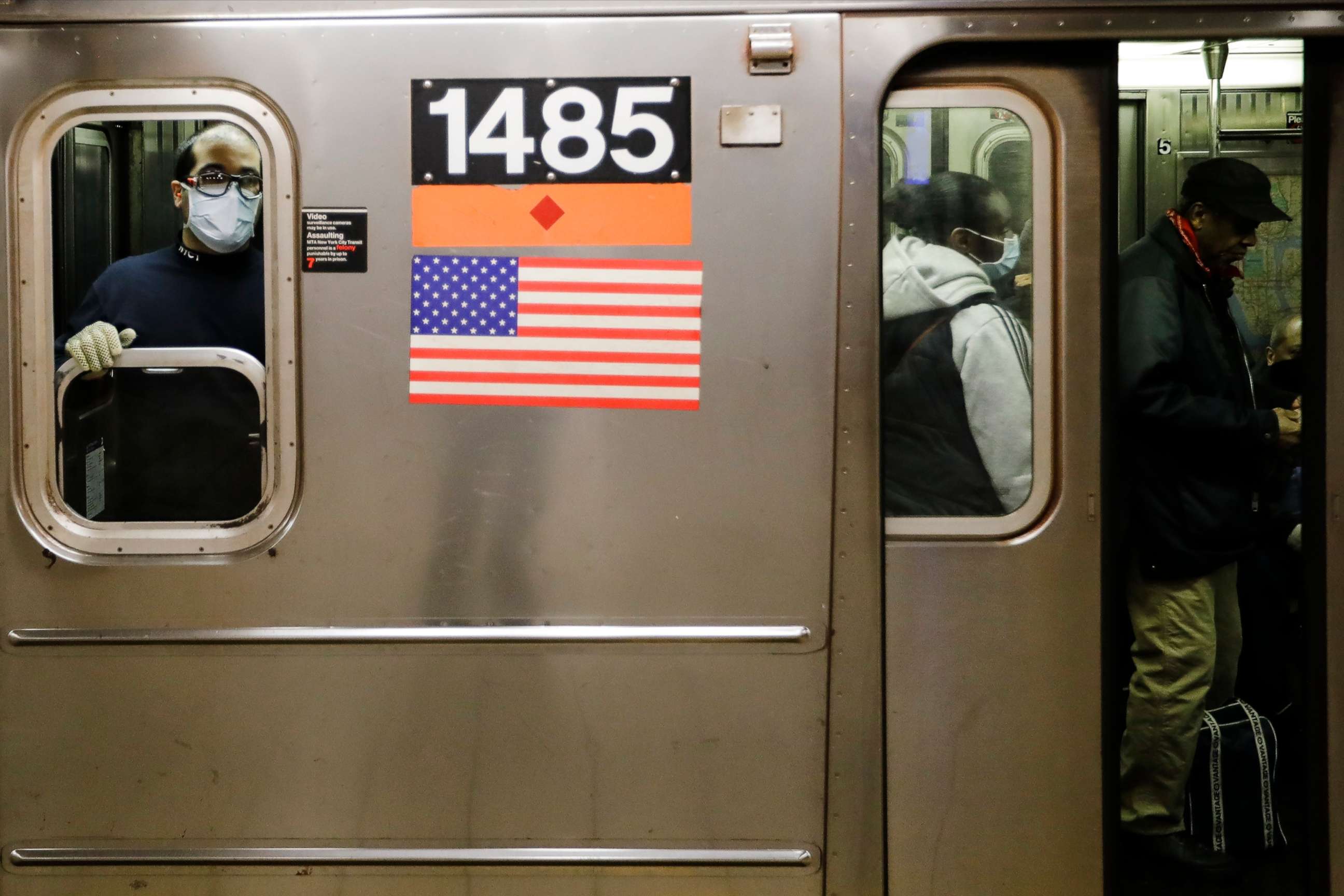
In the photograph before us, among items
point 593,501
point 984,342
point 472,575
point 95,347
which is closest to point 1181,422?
point 984,342

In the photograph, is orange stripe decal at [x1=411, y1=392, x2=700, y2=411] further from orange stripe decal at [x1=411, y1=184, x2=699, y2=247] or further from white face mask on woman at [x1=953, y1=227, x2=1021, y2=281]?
white face mask on woman at [x1=953, y1=227, x2=1021, y2=281]

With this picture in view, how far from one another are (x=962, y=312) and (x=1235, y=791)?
1.82 m

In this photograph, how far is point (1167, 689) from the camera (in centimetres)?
318

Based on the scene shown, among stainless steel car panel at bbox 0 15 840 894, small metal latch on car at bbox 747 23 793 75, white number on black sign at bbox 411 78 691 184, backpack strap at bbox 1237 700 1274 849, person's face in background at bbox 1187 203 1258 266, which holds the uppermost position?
small metal latch on car at bbox 747 23 793 75

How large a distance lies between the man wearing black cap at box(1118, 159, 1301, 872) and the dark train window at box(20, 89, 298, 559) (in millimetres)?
2212

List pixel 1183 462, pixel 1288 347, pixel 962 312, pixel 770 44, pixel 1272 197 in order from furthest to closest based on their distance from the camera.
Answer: pixel 1272 197, pixel 1288 347, pixel 1183 462, pixel 962 312, pixel 770 44

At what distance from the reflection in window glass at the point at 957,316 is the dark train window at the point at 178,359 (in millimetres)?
1442

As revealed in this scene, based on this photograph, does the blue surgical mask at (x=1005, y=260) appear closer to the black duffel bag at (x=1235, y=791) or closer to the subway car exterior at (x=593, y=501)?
the subway car exterior at (x=593, y=501)

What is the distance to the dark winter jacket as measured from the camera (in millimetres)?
2875

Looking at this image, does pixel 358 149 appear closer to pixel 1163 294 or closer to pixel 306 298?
pixel 306 298

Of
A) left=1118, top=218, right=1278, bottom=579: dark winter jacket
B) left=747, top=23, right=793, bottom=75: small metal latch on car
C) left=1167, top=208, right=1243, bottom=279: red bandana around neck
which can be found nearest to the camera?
left=747, top=23, right=793, bottom=75: small metal latch on car

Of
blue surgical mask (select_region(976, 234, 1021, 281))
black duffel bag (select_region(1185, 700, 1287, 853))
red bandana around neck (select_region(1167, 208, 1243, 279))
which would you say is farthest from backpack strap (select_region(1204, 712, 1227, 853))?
blue surgical mask (select_region(976, 234, 1021, 281))

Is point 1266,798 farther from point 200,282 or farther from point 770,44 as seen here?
point 200,282

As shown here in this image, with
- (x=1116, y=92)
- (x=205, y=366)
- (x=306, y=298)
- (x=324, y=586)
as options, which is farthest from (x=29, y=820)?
(x=1116, y=92)
